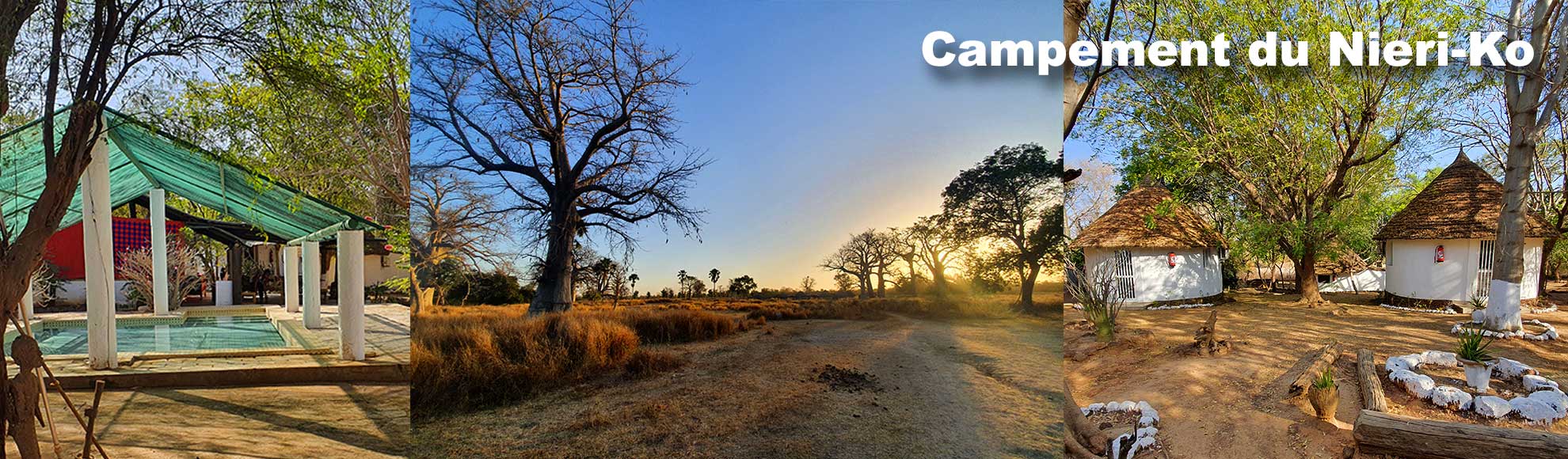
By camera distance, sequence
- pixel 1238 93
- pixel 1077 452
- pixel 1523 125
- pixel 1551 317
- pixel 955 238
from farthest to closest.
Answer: pixel 1238 93
pixel 1551 317
pixel 1523 125
pixel 1077 452
pixel 955 238

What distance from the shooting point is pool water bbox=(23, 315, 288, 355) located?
339 inches

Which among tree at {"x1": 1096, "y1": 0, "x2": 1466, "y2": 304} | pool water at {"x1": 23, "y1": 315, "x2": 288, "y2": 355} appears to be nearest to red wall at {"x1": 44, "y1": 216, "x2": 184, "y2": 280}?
pool water at {"x1": 23, "y1": 315, "x2": 288, "y2": 355}

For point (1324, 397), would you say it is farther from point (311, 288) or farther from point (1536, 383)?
point (311, 288)

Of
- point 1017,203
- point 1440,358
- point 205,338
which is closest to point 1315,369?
point 1440,358

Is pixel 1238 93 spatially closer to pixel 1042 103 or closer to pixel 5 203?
pixel 1042 103

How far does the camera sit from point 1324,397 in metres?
4.92

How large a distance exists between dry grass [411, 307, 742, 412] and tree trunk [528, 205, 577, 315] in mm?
47

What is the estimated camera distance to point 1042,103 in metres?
2.62

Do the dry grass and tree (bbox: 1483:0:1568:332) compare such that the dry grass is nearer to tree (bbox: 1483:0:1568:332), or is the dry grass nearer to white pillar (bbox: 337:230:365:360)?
Answer: white pillar (bbox: 337:230:365:360)

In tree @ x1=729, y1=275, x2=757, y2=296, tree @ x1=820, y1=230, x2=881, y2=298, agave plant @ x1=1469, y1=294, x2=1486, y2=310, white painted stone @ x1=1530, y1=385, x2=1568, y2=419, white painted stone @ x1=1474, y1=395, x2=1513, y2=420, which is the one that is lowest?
white painted stone @ x1=1474, y1=395, x2=1513, y2=420

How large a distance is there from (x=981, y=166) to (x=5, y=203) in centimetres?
1125

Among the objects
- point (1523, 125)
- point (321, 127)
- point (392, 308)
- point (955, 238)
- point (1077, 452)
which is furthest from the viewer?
point (392, 308)

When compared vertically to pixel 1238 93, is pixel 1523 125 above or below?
below

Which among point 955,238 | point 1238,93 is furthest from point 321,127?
point 1238,93
